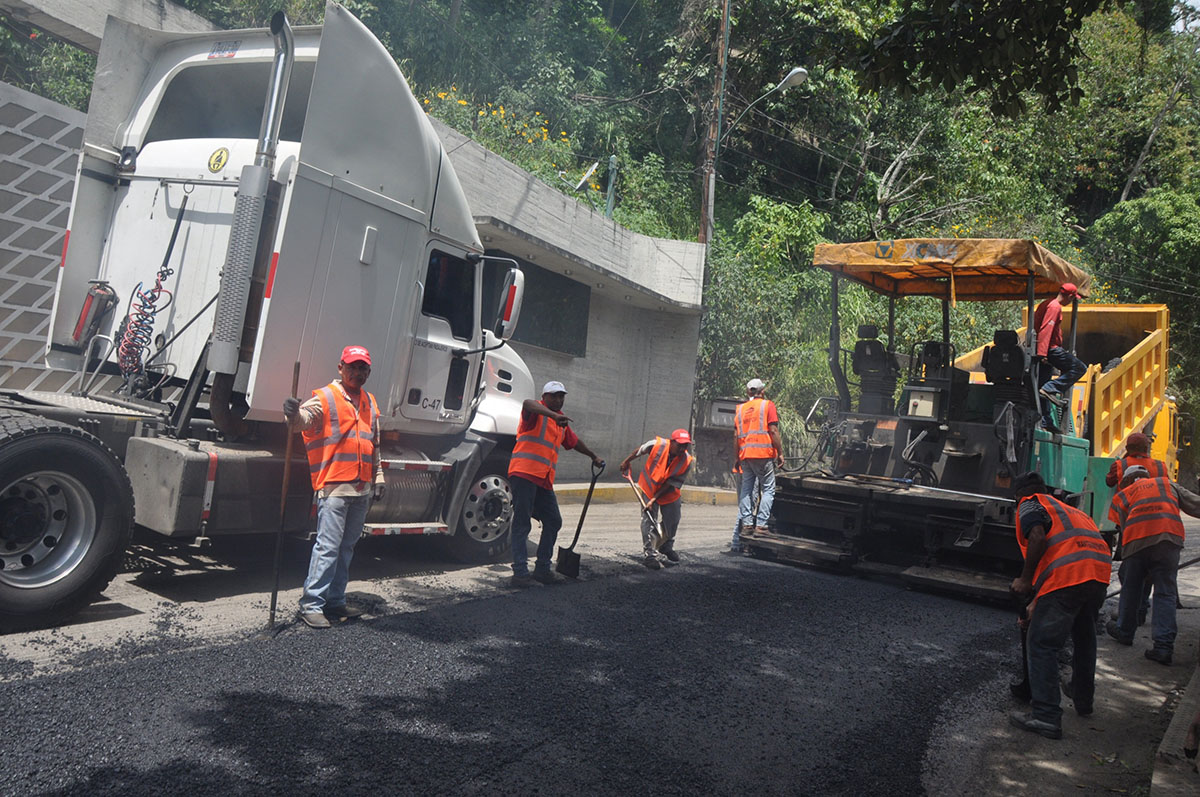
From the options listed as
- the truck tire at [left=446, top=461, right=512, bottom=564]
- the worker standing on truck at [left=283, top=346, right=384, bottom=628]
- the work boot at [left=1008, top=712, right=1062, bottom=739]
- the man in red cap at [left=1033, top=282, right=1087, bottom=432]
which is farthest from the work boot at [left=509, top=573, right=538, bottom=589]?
the man in red cap at [left=1033, top=282, right=1087, bottom=432]

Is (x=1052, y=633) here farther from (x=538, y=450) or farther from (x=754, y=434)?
(x=754, y=434)

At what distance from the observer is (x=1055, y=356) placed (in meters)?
A: 8.23

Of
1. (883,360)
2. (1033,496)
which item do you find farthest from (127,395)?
(883,360)

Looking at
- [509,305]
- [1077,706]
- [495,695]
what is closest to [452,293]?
[509,305]

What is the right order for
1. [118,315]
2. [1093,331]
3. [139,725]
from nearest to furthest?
[139,725] → [118,315] → [1093,331]

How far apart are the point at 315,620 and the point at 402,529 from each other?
1.37 m

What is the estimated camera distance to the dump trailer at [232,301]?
15.7ft

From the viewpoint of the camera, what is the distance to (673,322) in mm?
16344

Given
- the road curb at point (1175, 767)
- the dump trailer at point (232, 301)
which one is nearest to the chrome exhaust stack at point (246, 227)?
the dump trailer at point (232, 301)

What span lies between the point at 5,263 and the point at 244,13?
500 inches

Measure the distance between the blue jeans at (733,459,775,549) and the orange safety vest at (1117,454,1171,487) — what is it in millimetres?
3116

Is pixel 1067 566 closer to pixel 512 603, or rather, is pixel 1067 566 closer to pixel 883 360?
pixel 512 603

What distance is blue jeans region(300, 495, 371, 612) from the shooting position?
17.2 feet

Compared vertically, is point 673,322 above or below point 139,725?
above
